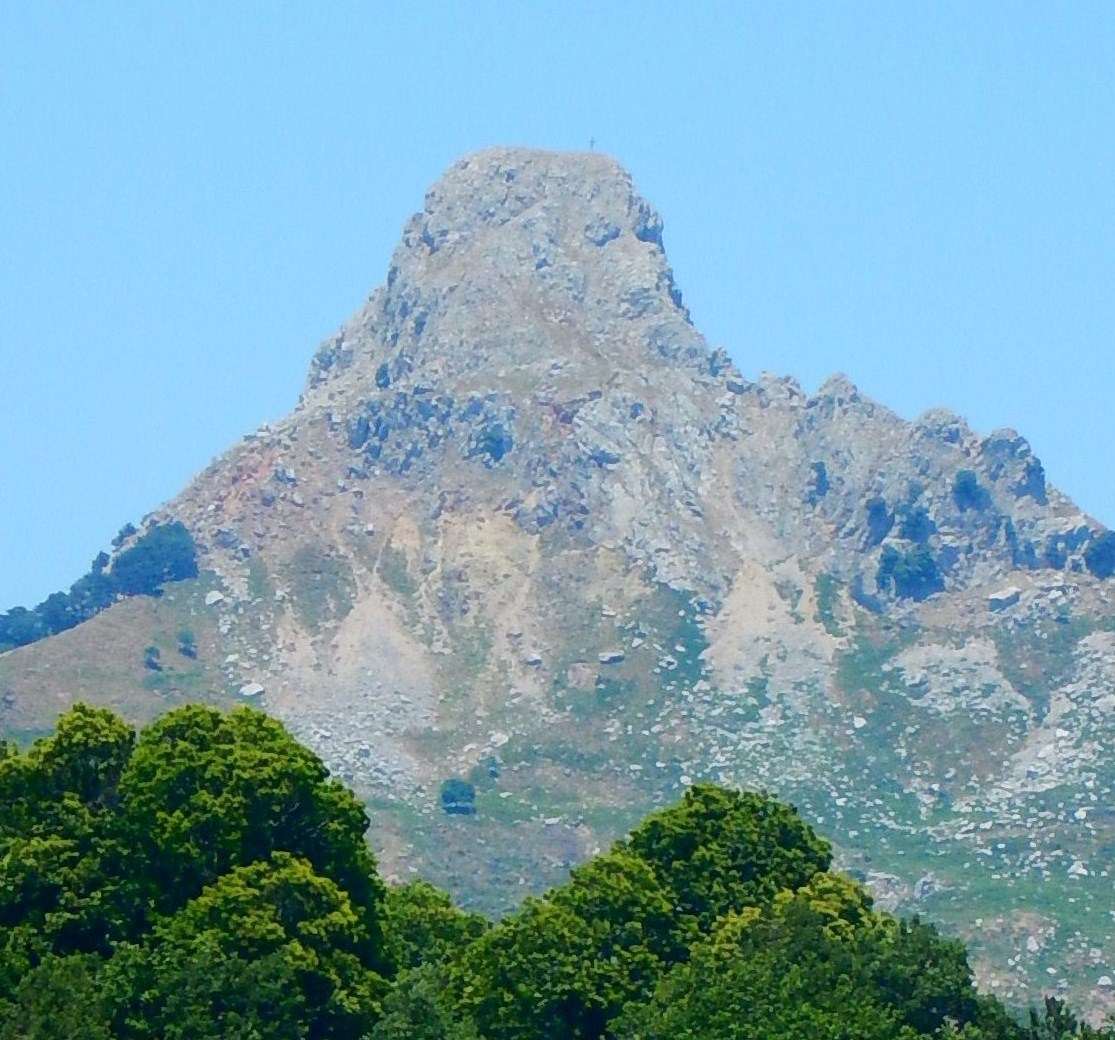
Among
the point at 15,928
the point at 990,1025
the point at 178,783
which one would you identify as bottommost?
the point at 15,928

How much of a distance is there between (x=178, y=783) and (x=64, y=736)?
4.34 meters

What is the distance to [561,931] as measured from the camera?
91.7 metres

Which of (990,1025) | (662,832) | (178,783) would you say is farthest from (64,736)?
(990,1025)

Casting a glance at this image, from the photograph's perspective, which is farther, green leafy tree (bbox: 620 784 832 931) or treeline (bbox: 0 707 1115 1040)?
green leafy tree (bbox: 620 784 832 931)

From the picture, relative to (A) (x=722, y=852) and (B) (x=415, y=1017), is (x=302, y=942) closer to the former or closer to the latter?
(B) (x=415, y=1017)

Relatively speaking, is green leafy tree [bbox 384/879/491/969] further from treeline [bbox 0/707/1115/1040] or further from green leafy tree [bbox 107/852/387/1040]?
green leafy tree [bbox 107/852/387/1040]

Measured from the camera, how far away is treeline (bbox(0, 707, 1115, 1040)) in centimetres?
8244

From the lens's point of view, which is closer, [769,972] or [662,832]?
[769,972]

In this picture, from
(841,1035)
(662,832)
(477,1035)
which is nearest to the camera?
(841,1035)

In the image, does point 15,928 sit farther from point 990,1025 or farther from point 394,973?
point 990,1025

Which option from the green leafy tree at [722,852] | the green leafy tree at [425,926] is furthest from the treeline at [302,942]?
the green leafy tree at [722,852]

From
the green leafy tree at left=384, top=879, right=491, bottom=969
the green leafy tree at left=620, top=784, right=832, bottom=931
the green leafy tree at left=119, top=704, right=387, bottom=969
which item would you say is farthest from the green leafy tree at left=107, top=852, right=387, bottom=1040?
the green leafy tree at left=620, top=784, right=832, bottom=931

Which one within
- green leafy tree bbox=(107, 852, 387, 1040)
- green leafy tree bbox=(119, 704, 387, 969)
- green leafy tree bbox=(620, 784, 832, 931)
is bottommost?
green leafy tree bbox=(107, 852, 387, 1040)

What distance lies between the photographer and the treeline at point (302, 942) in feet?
270
